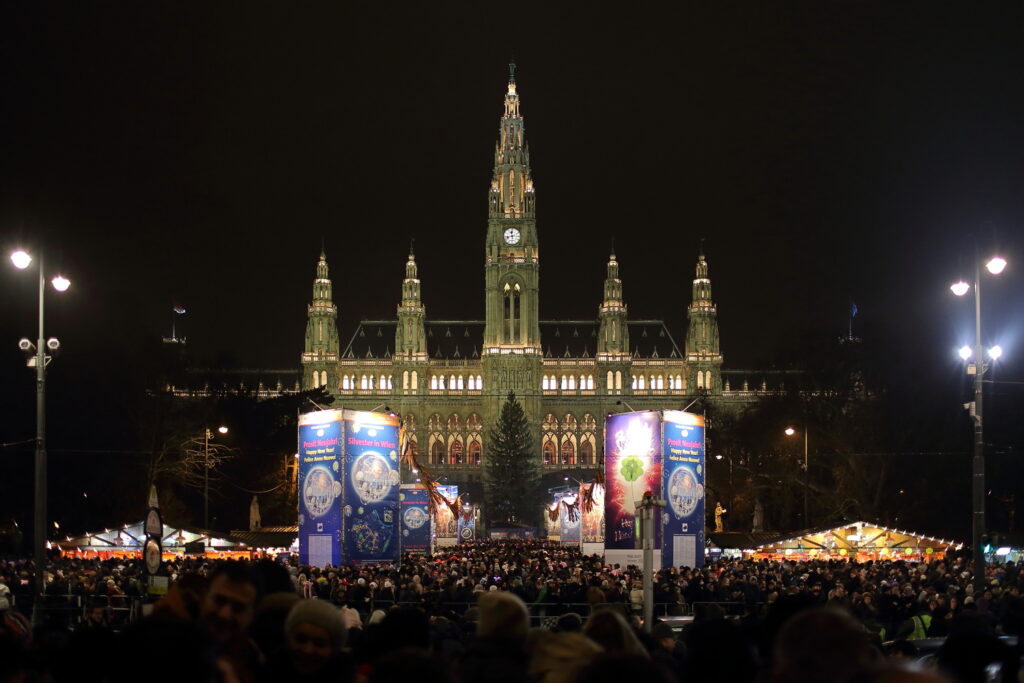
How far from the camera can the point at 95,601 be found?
66.4ft

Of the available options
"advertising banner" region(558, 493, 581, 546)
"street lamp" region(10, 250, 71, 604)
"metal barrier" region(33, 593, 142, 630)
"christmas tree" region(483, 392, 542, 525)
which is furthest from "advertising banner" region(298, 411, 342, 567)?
"christmas tree" region(483, 392, 542, 525)

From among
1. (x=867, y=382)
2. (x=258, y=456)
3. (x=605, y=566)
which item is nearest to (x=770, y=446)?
(x=867, y=382)

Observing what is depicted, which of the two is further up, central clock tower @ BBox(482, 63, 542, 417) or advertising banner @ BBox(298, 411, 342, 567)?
central clock tower @ BBox(482, 63, 542, 417)

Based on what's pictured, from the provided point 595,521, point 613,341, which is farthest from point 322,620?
point 613,341

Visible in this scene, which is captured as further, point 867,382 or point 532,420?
point 532,420

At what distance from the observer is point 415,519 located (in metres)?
42.2

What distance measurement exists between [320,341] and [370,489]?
89182 millimetres

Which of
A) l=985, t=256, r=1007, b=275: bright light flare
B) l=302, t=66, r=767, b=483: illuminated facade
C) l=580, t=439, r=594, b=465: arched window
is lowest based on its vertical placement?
l=580, t=439, r=594, b=465: arched window

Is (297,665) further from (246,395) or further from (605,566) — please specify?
(246,395)

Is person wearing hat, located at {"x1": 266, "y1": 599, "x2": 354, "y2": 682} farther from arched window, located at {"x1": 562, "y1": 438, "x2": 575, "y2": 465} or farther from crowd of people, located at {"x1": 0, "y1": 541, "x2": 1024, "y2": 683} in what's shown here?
arched window, located at {"x1": 562, "y1": 438, "x2": 575, "y2": 465}

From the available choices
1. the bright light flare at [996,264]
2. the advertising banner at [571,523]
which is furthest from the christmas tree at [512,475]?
the bright light flare at [996,264]

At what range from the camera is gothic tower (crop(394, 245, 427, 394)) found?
117 m

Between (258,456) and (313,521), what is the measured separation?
92.2 ft

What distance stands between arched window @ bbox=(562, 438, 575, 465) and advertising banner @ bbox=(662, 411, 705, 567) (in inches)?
3405
